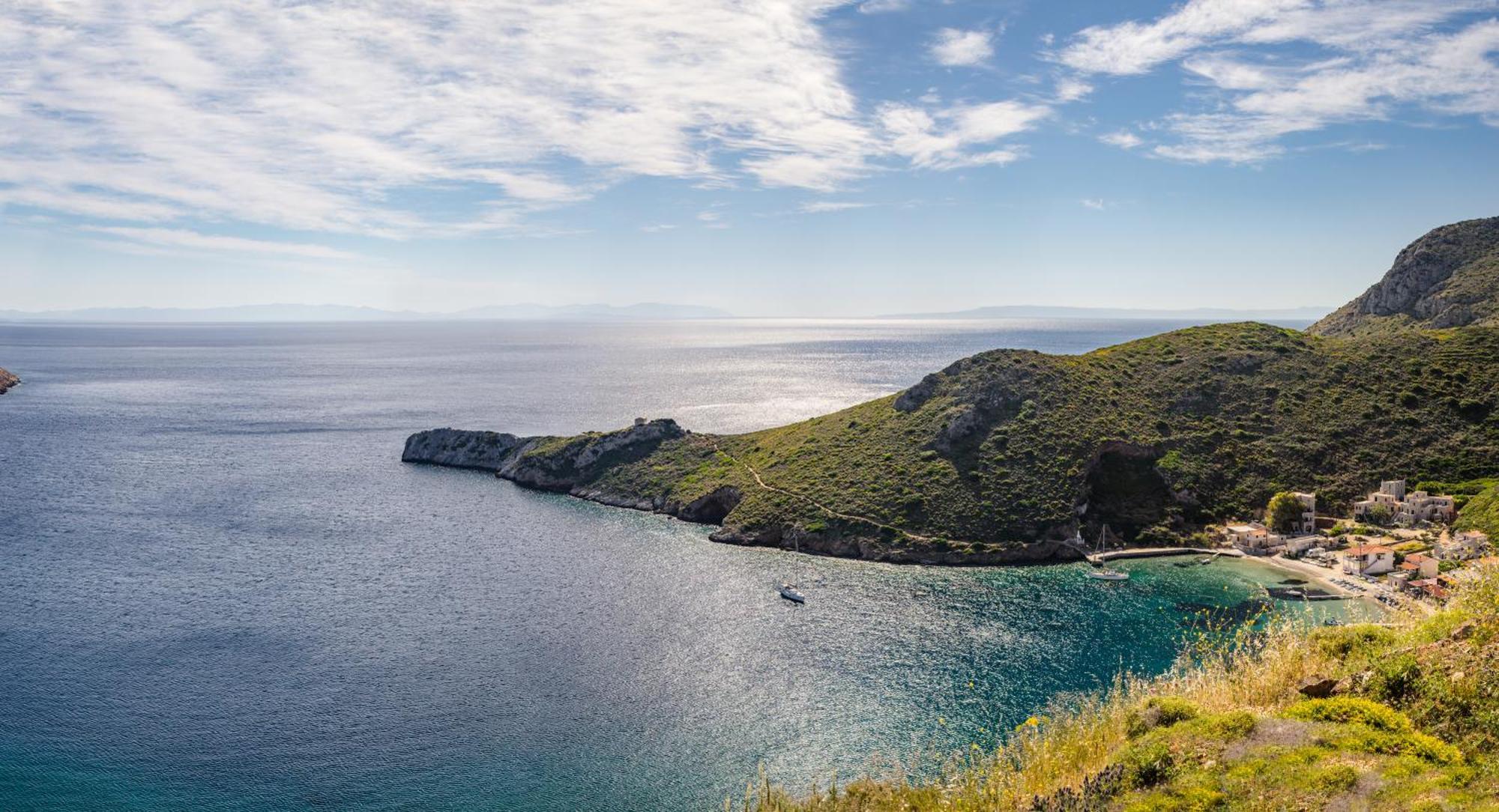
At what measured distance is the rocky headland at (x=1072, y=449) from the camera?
93.2m

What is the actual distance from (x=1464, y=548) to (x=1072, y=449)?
1475 inches

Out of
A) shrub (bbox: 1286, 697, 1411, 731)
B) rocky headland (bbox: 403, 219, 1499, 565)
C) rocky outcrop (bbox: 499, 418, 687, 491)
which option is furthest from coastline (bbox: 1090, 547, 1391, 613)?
rocky outcrop (bbox: 499, 418, 687, 491)

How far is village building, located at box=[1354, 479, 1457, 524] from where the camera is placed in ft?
289

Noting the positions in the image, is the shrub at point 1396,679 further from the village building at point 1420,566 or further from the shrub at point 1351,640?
the village building at point 1420,566

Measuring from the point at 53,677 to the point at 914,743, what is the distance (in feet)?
201

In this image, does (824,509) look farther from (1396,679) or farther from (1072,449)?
(1396,679)

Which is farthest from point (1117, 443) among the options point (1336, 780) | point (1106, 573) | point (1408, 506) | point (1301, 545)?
point (1336, 780)

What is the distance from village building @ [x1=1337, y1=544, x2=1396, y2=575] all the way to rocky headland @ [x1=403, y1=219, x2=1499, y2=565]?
16044 mm

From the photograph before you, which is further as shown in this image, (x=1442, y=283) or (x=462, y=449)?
(x=1442, y=283)

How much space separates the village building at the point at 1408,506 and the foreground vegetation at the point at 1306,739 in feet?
250

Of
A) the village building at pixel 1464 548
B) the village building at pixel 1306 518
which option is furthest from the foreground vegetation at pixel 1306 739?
the village building at pixel 1306 518

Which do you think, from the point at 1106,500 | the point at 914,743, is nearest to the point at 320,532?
the point at 914,743

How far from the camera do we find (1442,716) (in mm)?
22203

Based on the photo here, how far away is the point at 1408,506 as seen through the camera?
8912 cm
